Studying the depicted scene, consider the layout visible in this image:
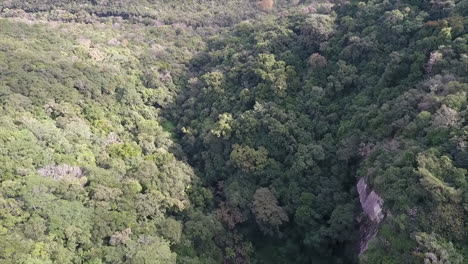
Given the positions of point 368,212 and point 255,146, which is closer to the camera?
point 368,212

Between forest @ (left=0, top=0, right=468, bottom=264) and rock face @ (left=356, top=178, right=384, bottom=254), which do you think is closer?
forest @ (left=0, top=0, right=468, bottom=264)

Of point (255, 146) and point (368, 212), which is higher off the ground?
point (368, 212)

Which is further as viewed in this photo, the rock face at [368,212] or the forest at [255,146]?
the rock face at [368,212]

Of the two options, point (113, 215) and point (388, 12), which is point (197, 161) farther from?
point (388, 12)

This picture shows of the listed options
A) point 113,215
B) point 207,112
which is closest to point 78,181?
point 113,215
